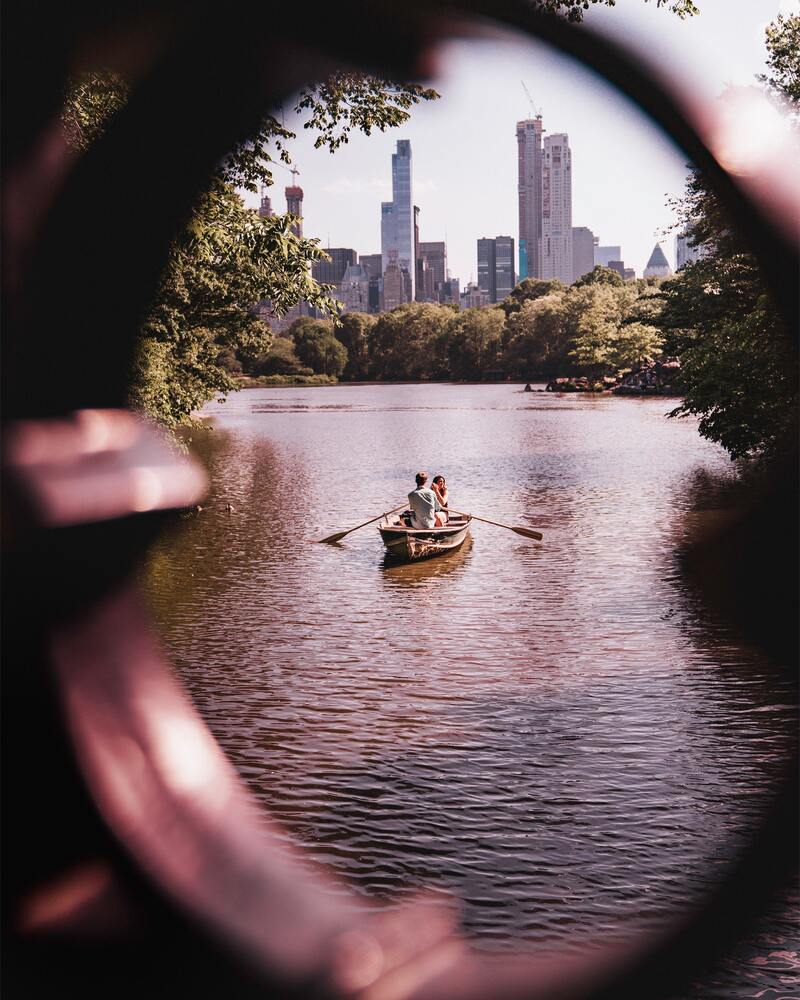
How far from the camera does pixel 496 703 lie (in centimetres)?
1111

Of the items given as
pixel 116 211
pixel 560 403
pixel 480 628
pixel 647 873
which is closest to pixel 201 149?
pixel 116 211

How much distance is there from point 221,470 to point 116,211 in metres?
35.0

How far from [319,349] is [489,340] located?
2361 centimetres

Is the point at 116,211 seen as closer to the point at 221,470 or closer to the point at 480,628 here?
the point at 480,628

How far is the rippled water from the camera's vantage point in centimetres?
754

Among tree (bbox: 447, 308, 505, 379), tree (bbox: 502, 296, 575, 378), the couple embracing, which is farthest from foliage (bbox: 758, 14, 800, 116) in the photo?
tree (bbox: 447, 308, 505, 379)

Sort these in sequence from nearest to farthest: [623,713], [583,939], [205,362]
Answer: [583,939], [623,713], [205,362]

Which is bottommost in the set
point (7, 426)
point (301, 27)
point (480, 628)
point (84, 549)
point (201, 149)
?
point (480, 628)

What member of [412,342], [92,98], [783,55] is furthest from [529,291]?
[92,98]

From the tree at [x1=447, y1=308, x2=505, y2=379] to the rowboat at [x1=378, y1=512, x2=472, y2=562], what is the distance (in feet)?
342

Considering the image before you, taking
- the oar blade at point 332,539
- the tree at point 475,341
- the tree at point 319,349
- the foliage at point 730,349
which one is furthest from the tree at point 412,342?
the oar blade at point 332,539

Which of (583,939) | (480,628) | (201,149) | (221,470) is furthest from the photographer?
(221,470)

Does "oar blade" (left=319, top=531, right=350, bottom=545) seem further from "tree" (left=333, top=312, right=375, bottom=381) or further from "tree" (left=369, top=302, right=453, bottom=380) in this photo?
"tree" (left=333, top=312, right=375, bottom=381)

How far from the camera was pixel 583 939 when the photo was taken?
648 centimetres
